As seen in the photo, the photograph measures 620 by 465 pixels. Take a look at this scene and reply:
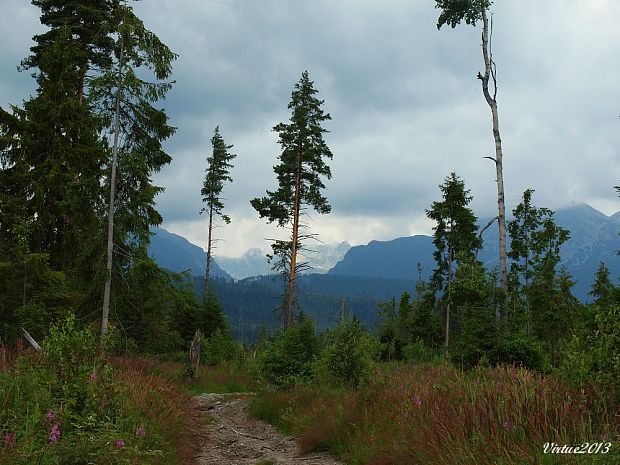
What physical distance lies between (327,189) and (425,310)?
2082 cm

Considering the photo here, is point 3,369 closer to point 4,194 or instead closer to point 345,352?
point 345,352

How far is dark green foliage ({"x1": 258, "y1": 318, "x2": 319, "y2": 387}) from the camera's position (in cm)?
1385

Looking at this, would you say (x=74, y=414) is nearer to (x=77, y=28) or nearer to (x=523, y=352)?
(x=523, y=352)

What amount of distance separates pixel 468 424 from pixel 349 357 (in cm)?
659

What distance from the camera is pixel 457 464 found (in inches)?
159

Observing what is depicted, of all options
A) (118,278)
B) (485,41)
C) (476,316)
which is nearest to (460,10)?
(485,41)

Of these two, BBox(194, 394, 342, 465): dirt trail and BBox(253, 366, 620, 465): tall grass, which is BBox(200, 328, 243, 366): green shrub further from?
BBox(253, 366, 620, 465): tall grass

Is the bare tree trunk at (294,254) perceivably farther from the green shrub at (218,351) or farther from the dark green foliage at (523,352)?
the dark green foliage at (523,352)

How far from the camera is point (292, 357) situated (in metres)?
14.1

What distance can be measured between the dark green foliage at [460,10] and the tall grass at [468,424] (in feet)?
50.2

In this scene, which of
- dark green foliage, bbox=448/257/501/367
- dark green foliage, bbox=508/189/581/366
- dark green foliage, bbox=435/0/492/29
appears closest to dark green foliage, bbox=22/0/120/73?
dark green foliage, bbox=435/0/492/29

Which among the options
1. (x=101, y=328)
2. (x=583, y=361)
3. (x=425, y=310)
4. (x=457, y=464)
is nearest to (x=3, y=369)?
(x=457, y=464)

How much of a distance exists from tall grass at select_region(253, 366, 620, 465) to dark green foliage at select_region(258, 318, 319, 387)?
512 cm

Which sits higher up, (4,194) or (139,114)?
(139,114)
